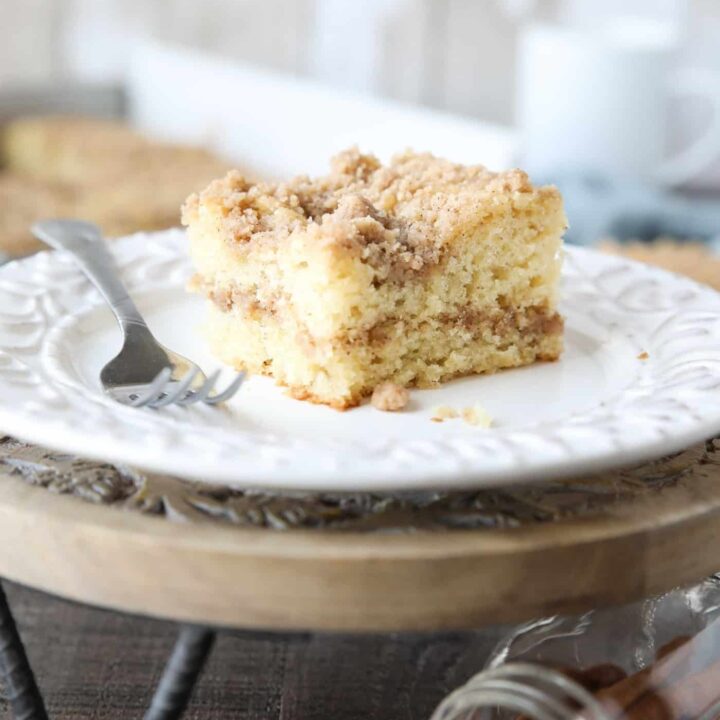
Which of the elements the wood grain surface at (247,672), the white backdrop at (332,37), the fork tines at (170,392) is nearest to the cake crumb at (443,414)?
the fork tines at (170,392)

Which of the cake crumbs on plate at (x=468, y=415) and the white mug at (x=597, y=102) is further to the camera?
the white mug at (x=597, y=102)

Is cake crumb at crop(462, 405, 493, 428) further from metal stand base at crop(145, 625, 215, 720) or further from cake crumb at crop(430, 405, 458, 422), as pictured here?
metal stand base at crop(145, 625, 215, 720)

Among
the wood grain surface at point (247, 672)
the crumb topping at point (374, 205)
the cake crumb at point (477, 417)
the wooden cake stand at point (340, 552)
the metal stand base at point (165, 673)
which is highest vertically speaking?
the crumb topping at point (374, 205)

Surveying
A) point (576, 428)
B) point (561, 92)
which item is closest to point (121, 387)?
point (576, 428)

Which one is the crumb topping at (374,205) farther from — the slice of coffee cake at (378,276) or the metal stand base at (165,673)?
the metal stand base at (165,673)

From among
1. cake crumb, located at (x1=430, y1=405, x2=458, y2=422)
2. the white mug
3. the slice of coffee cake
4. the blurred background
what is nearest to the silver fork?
the slice of coffee cake

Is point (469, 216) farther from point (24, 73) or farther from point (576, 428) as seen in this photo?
point (24, 73)

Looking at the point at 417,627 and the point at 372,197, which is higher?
the point at 372,197
